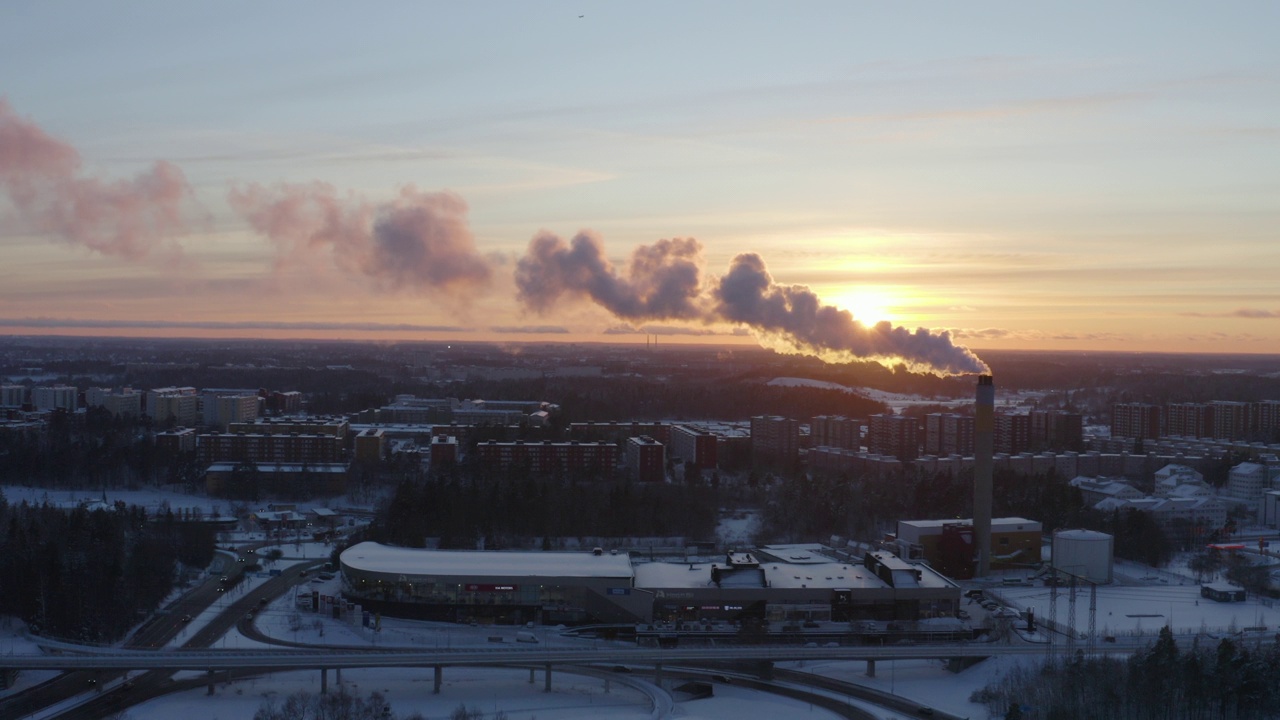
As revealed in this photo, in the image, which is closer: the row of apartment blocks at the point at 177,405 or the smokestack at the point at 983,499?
the smokestack at the point at 983,499

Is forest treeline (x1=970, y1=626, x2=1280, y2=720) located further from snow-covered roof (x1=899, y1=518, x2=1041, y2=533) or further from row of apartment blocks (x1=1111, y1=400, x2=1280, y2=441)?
row of apartment blocks (x1=1111, y1=400, x2=1280, y2=441)

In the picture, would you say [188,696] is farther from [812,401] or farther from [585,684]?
[812,401]

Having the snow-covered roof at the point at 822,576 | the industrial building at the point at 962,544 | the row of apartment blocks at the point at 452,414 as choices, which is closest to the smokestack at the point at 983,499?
the industrial building at the point at 962,544

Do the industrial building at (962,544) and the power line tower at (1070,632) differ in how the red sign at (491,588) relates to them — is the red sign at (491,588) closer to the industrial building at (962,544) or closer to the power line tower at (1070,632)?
the industrial building at (962,544)

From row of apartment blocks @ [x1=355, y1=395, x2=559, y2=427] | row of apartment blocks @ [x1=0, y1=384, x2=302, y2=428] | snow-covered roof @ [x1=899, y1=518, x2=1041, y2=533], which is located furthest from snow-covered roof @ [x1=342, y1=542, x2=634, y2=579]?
row of apartment blocks @ [x1=0, y1=384, x2=302, y2=428]

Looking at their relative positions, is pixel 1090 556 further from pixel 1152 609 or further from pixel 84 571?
pixel 84 571

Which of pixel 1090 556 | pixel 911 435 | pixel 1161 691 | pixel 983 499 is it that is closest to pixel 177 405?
pixel 911 435

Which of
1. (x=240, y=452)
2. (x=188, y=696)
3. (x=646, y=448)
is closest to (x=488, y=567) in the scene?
(x=188, y=696)
